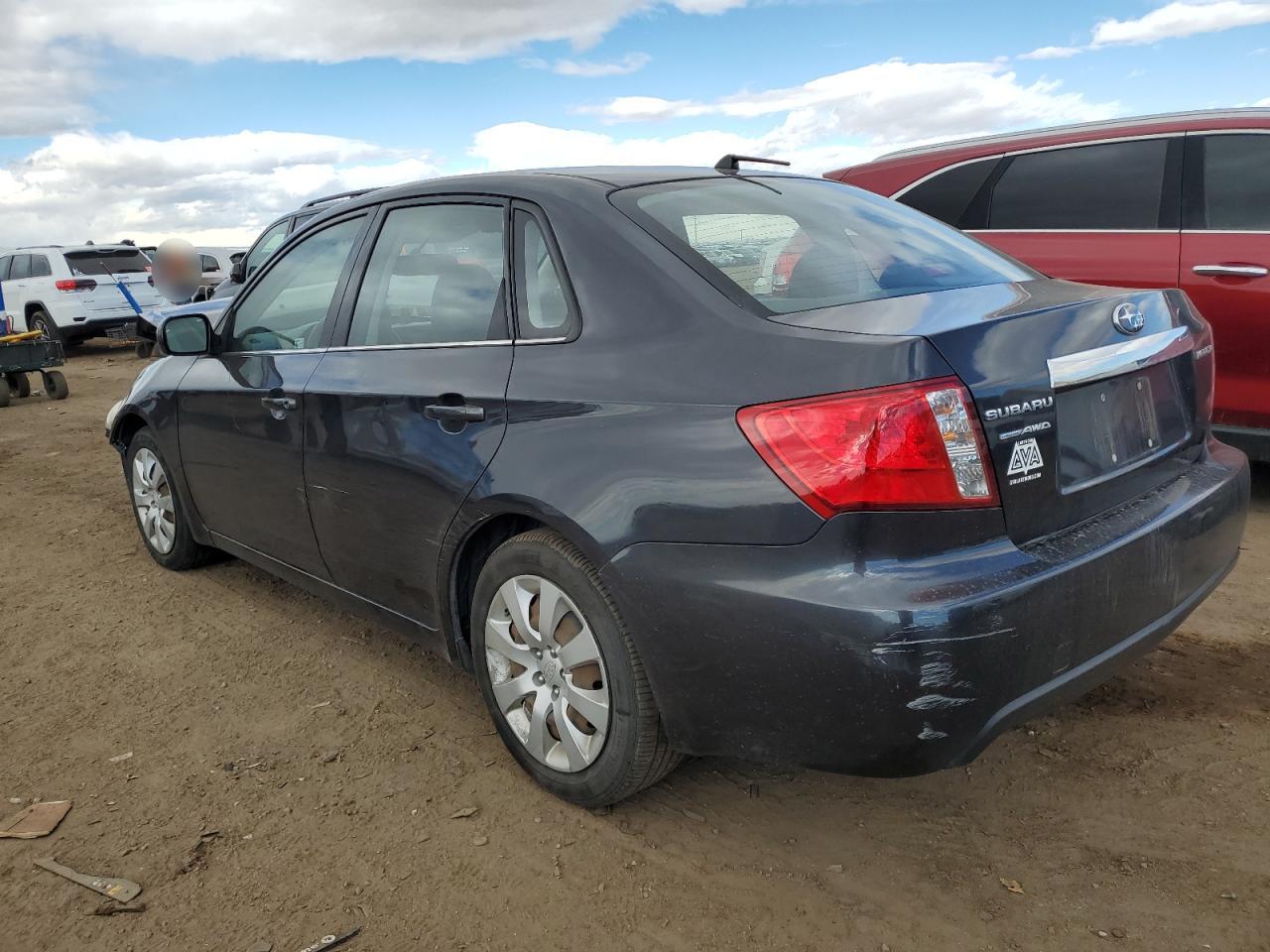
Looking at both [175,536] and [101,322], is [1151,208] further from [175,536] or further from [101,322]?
[101,322]

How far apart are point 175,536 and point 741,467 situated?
3.33 m

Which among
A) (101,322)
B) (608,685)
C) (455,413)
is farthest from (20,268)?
(608,685)

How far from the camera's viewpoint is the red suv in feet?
15.4

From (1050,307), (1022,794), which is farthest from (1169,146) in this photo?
(1022,794)

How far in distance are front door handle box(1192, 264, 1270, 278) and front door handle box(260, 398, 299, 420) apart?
4.10m

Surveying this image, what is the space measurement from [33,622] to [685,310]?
3.34m

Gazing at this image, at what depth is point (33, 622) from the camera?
4.18 metres

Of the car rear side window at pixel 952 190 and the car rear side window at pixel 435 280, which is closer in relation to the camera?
the car rear side window at pixel 435 280

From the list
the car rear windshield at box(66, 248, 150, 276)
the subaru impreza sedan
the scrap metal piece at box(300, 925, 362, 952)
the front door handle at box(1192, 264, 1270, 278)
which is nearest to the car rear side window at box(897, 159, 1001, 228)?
the front door handle at box(1192, 264, 1270, 278)

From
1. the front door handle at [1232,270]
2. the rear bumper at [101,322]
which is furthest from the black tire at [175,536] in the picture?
the rear bumper at [101,322]

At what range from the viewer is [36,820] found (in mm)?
2740

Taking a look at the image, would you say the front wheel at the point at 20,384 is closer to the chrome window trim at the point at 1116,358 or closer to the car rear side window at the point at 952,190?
the car rear side window at the point at 952,190

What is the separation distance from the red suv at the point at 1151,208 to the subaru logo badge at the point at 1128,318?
2734mm

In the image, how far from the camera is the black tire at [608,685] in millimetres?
2348
